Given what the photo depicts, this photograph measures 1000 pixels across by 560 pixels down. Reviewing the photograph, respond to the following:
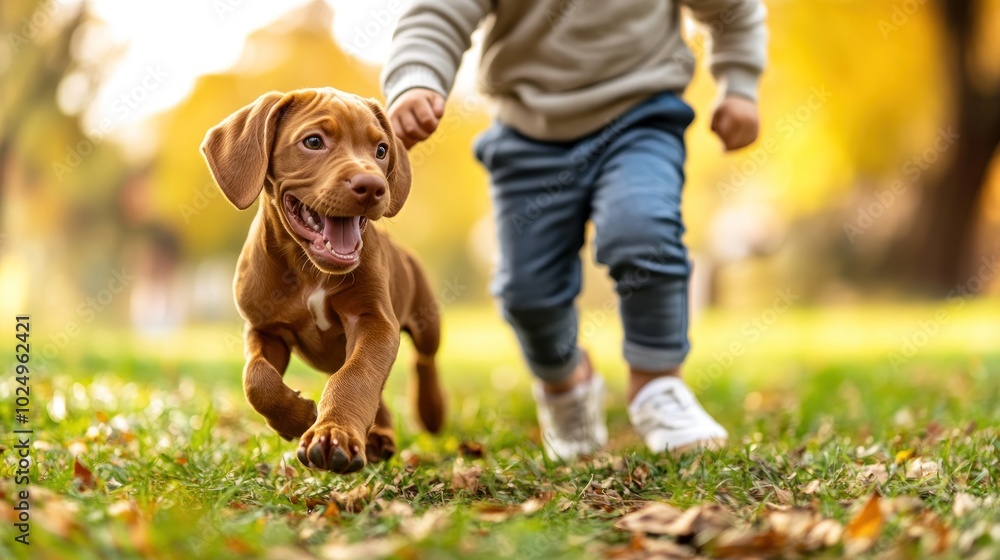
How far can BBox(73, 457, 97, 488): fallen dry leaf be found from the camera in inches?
98.0

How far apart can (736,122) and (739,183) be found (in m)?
11.7

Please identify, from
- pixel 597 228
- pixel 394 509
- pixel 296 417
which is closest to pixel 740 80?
pixel 597 228

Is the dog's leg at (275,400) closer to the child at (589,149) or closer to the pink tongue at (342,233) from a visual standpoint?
the pink tongue at (342,233)

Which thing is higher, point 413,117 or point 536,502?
point 413,117

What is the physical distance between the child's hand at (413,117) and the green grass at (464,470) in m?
1.01

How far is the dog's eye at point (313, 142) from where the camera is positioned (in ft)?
8.17

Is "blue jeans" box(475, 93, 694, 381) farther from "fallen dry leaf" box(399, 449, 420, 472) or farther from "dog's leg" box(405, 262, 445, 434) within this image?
"fallen dry leaf" box(399, 449, 420, 472)

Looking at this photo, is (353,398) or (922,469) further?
(922,469)

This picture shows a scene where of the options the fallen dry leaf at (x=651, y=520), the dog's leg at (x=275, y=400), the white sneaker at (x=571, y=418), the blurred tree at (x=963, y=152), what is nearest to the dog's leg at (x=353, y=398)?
the dog's leg at (x=275, y=400)

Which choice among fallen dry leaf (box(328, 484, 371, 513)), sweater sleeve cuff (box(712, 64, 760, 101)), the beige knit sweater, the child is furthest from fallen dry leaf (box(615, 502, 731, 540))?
sweater sleeve cuff (box(712, 64, 760, 101))

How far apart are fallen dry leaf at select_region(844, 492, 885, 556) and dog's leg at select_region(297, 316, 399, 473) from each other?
104 cm

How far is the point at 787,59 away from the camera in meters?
12.2

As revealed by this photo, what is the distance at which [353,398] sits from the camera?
2393 mm

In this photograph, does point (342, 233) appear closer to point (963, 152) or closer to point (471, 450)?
point (471, 450)
